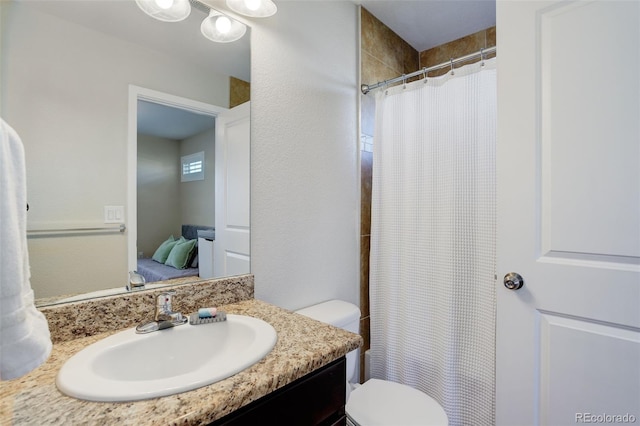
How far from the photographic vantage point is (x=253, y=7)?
1194mm

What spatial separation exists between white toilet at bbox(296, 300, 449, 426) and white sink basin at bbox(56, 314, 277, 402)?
544mm

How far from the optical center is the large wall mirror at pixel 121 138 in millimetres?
846

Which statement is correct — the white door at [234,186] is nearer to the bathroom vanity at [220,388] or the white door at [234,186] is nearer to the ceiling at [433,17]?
the bathroom vanity at [220,388]

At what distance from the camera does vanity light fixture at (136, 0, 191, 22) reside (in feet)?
3.37

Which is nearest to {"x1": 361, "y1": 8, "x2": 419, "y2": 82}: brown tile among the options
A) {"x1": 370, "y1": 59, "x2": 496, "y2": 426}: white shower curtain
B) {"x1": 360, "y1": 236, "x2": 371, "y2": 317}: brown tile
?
{"x1": 370, "y1": 59, "x2": 496, "y2": 426}: white shower curtain

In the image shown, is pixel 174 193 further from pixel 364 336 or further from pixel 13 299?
pixel 364 336

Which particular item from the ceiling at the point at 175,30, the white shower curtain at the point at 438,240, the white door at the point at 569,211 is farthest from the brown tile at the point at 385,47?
the white door at the point at 569,211

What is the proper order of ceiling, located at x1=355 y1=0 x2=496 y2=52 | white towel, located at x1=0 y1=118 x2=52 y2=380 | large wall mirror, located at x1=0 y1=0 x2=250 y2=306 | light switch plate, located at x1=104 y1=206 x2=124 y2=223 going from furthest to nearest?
ceiling, located at x1=355 y1=0 x2=496 y2=52
light switch plate, located at x1=104 y1=206 x2=124 y2=223
large wall mirror, located at x1=0 y1=0 x2=250 y2=306
white towel, located at x1=0 y1=118 x2=52 y2=380

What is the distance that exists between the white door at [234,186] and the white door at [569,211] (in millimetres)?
1041

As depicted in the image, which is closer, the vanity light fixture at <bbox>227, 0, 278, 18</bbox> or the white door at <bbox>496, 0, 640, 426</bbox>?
the white door at <bbox>496, 0, 640, 426</bbox>

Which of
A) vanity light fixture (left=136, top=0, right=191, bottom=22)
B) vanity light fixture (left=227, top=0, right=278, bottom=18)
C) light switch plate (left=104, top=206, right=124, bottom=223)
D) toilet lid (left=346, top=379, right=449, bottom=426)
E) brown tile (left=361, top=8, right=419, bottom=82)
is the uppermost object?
brown tile (left=361, top=8, right=419, bottom=82)

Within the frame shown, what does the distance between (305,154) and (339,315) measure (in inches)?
30.6

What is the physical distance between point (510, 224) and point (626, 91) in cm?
56

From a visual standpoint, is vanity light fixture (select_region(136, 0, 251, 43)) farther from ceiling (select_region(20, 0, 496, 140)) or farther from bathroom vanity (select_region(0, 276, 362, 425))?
bathroom vanity (select_region(0, 276, 362, 425))
